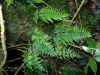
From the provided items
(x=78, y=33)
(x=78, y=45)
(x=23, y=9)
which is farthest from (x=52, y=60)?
(x=23, y=9)

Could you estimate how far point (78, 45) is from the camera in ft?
7.57

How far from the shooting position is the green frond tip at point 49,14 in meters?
1.95

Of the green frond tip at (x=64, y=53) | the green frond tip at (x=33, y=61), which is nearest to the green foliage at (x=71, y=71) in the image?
the green frond tip at (x=64, y=53)

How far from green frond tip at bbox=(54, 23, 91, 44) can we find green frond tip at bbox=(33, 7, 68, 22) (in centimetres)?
11

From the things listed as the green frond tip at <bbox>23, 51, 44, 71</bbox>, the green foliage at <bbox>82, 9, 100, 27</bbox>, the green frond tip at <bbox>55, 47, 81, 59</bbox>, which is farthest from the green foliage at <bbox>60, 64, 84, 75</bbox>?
the green foliage at <bbox>82, 9, 100, 27</bbox>

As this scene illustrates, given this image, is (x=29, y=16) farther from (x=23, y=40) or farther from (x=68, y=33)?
(x=68, y=33)

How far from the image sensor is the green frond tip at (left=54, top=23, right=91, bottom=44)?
2.00m

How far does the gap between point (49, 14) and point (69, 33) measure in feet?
0.85

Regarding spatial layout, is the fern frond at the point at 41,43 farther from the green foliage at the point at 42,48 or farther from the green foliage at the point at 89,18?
the green foliage at the point at 89,18

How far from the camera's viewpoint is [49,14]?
6.42 ft

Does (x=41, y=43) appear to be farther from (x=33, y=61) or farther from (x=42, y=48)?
(x=33, y=61)

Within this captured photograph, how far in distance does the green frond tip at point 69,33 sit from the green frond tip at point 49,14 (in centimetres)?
11

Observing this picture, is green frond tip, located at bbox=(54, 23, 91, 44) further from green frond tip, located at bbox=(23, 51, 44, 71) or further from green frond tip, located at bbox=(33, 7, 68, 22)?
green frond tip, located at bbox=(23, 51, 44, 71)

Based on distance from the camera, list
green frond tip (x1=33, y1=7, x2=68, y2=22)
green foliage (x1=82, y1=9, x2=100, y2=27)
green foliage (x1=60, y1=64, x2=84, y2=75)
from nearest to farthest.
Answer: green frond tip (x1=33, y1=7, x2=68, y2=22) → green foliage (x1=60, y1=64, x2=84, y2=75) → green foliage (x1=82, y1=9, x2=100, y2=27)
